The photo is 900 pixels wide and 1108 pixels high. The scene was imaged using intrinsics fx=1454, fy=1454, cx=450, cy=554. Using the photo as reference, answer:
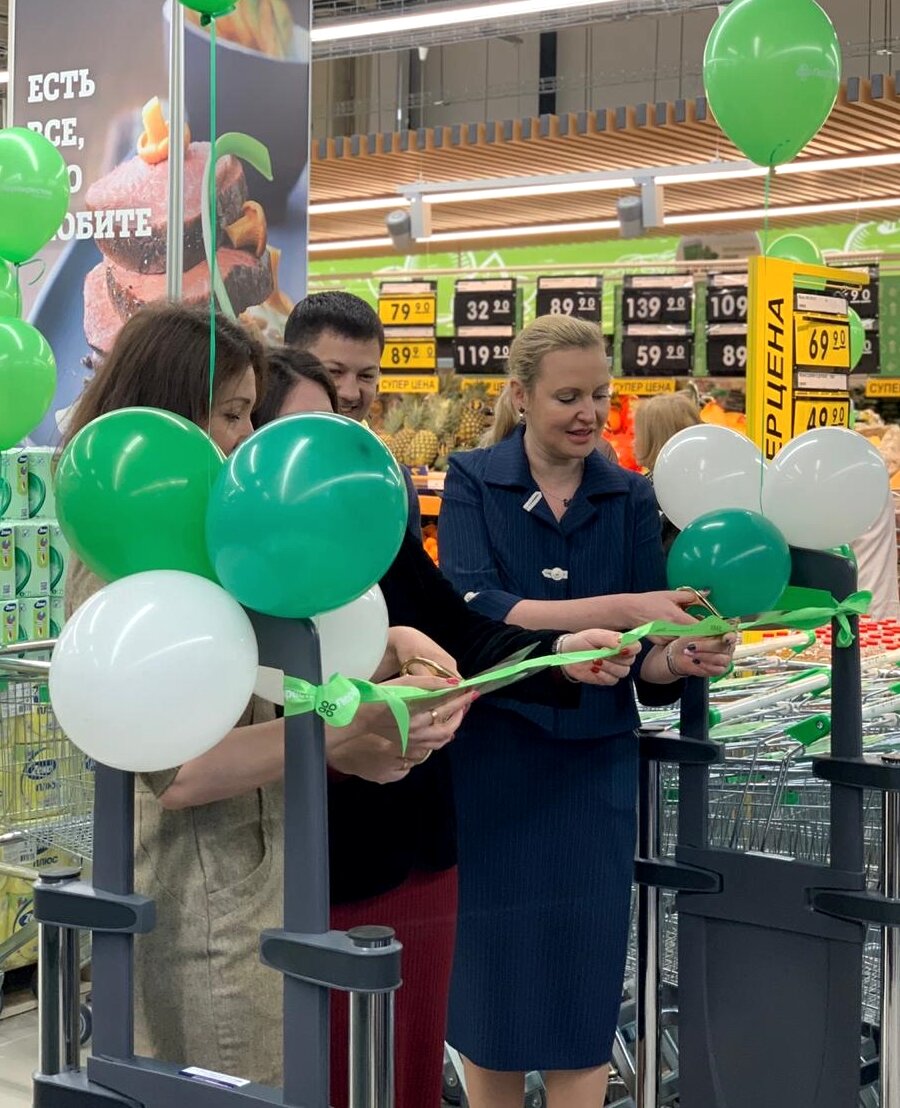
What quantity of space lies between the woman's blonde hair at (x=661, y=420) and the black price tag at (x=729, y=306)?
526cm

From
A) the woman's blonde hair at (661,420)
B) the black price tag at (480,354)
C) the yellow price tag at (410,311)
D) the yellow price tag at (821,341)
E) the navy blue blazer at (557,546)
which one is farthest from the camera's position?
the yellow price tag at (410,311)

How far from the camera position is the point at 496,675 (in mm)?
1715

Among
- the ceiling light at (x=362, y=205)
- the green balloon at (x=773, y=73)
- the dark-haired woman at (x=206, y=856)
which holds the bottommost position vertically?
the dark-haired woman at (x=206, y=856)

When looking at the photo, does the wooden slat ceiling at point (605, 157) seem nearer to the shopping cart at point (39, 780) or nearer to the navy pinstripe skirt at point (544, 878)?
the shopping cart at point (39, 780)

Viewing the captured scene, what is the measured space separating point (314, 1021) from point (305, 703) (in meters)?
0.31

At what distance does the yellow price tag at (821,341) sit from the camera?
16.0 ft

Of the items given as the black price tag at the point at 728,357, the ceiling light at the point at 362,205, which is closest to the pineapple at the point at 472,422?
the black price tag at the point at 728,357

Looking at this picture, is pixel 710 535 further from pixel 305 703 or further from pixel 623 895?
pixel 305 703

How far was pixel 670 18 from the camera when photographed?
1580 centimetres

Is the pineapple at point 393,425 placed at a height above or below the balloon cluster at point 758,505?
above

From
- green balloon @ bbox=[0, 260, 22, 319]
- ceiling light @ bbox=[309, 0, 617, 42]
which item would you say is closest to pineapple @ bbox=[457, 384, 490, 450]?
ceiling light @ bbox=[309, 0, 617, 42]

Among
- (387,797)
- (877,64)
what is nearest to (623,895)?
(387,797)

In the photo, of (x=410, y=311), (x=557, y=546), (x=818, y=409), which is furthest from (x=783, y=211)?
(x=557, y=546)

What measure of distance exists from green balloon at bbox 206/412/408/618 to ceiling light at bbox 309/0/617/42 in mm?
5547
